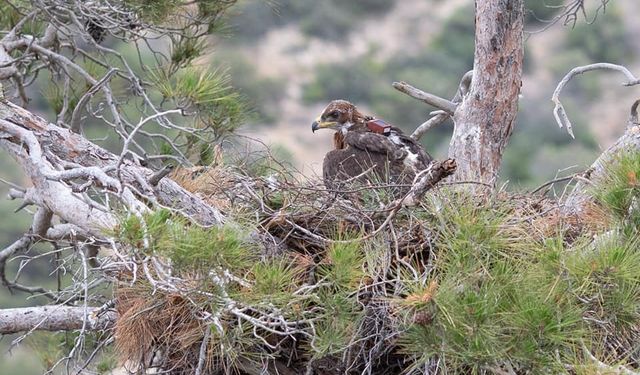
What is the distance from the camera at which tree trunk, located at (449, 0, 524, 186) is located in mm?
6148

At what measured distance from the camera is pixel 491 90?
6188 mm

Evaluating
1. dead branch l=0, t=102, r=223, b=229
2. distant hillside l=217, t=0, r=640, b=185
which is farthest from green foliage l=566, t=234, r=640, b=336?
distant hillside l=217, t=0, r=640, b=185

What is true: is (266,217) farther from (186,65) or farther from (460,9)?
(460,9)

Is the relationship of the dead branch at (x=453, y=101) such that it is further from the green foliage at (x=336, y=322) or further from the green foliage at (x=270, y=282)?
the green foliage at (x=270, y=282)

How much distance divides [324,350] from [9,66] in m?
2.96

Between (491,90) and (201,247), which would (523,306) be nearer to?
(201,247)

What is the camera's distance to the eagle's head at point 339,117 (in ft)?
23.0

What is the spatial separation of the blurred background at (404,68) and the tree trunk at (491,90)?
63.1ft

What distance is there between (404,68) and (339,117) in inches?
1160

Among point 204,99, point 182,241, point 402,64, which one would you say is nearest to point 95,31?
point 204,99

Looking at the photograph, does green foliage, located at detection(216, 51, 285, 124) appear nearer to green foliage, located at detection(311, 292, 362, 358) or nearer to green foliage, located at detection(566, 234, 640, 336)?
green foliage, located at detection(311, 292, 362, 358)

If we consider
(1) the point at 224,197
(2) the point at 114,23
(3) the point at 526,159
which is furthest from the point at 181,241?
(3) the point at 526,159

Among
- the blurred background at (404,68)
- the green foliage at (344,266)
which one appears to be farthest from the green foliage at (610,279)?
the blurred background at (404,68)

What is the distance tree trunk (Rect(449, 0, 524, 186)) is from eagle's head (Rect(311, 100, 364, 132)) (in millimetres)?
912
